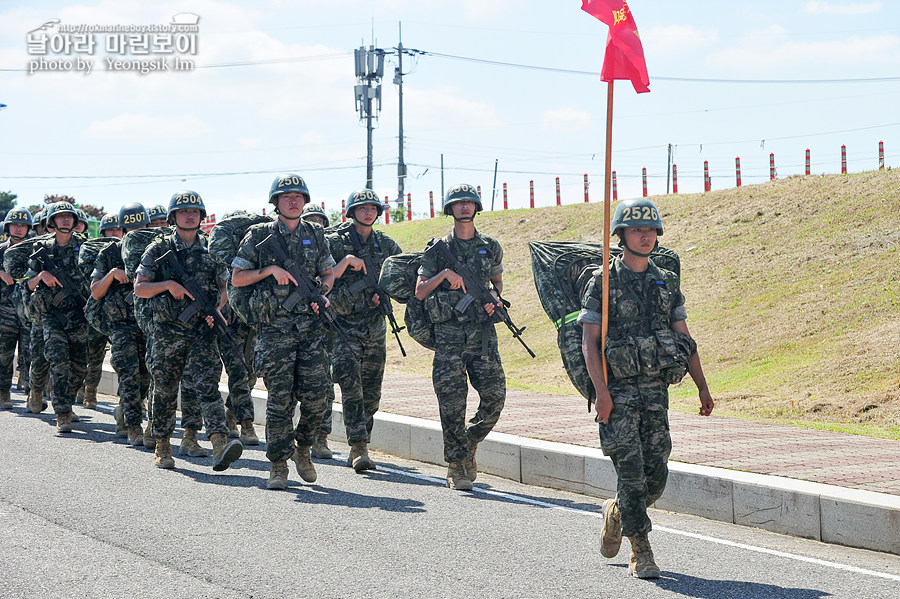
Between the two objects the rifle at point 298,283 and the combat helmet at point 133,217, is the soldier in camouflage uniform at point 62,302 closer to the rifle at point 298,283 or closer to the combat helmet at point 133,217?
the combat helmet at point 133,217

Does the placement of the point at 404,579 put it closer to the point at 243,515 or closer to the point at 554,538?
the point at 554,538

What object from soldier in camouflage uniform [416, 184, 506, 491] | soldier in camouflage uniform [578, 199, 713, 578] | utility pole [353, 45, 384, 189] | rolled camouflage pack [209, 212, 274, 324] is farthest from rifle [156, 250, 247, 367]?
utility pole [353, 45, 384, 189]

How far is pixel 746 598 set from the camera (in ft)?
17.6

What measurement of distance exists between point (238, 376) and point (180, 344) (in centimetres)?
105

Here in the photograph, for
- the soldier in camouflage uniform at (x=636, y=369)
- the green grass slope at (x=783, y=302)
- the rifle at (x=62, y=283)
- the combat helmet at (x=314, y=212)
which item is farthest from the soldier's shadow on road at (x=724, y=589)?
the rifle at (x=62, y=283)

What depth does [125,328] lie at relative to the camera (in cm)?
1088

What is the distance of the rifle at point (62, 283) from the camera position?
12172mm

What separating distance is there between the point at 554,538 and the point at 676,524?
105cm

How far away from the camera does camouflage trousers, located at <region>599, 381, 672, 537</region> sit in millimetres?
5855

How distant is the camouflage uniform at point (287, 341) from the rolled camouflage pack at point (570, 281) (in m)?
2.31

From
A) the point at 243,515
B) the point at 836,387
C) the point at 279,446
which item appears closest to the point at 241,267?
the point at 279,446

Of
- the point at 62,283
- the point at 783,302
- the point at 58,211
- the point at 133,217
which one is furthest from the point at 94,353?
the point at 783,302

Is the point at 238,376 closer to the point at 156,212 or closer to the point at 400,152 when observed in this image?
the point at 156,212

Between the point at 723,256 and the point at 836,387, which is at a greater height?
the point at 723,256
